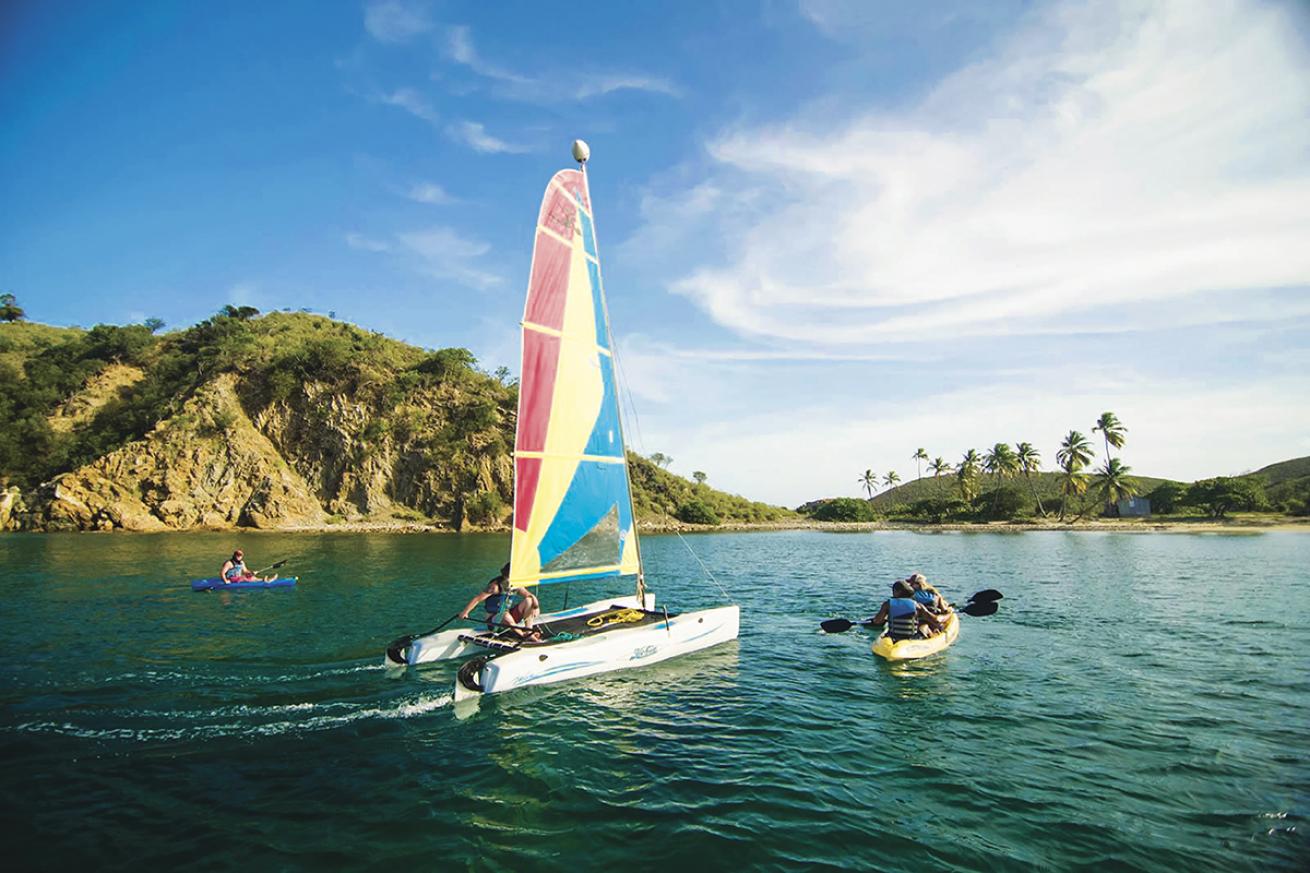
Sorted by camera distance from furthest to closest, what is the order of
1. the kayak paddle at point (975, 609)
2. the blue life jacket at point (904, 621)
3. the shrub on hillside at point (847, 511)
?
the shrub on hillside at point (847, 511) → the kayak paddle at point (975, 609) → the blue life jacket at point (904, 621)

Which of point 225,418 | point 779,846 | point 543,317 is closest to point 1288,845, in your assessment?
point 779,846

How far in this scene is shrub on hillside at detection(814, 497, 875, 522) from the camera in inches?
4670

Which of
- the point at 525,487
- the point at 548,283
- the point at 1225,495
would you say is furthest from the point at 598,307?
the point at 1225,495

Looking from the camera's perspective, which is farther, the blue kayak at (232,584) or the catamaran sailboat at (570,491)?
the blue kayak at (232,584)

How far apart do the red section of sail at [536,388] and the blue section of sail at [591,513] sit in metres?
1.64

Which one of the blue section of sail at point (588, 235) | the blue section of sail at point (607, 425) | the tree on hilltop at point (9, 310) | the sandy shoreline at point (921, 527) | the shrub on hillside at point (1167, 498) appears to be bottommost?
the sandy shoreline at point (921, 527)

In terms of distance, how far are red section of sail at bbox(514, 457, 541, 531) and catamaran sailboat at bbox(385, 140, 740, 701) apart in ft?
0.09

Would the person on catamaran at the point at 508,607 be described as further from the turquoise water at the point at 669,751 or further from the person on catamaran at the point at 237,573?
the person on catamaran at the point at 237,573

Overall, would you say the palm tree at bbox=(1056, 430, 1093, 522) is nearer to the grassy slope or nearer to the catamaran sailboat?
the grassy slope

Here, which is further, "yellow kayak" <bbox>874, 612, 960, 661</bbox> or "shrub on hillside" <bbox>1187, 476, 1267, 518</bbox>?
"shrub on hillside" <bbox>1187, 476, 1267, 518</bbox>

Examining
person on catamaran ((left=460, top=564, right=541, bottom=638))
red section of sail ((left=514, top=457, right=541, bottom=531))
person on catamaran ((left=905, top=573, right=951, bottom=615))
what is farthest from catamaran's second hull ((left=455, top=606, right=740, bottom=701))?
person on catamaran ((left=905, top=573, right=951, bottom=615))

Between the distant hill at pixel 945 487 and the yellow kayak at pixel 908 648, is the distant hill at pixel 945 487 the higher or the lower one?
the higher one

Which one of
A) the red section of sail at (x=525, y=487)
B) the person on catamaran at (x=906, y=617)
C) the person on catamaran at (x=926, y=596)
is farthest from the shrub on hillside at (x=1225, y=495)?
the red section of sail at (x=525, y=487)

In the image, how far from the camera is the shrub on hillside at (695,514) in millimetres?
99875
